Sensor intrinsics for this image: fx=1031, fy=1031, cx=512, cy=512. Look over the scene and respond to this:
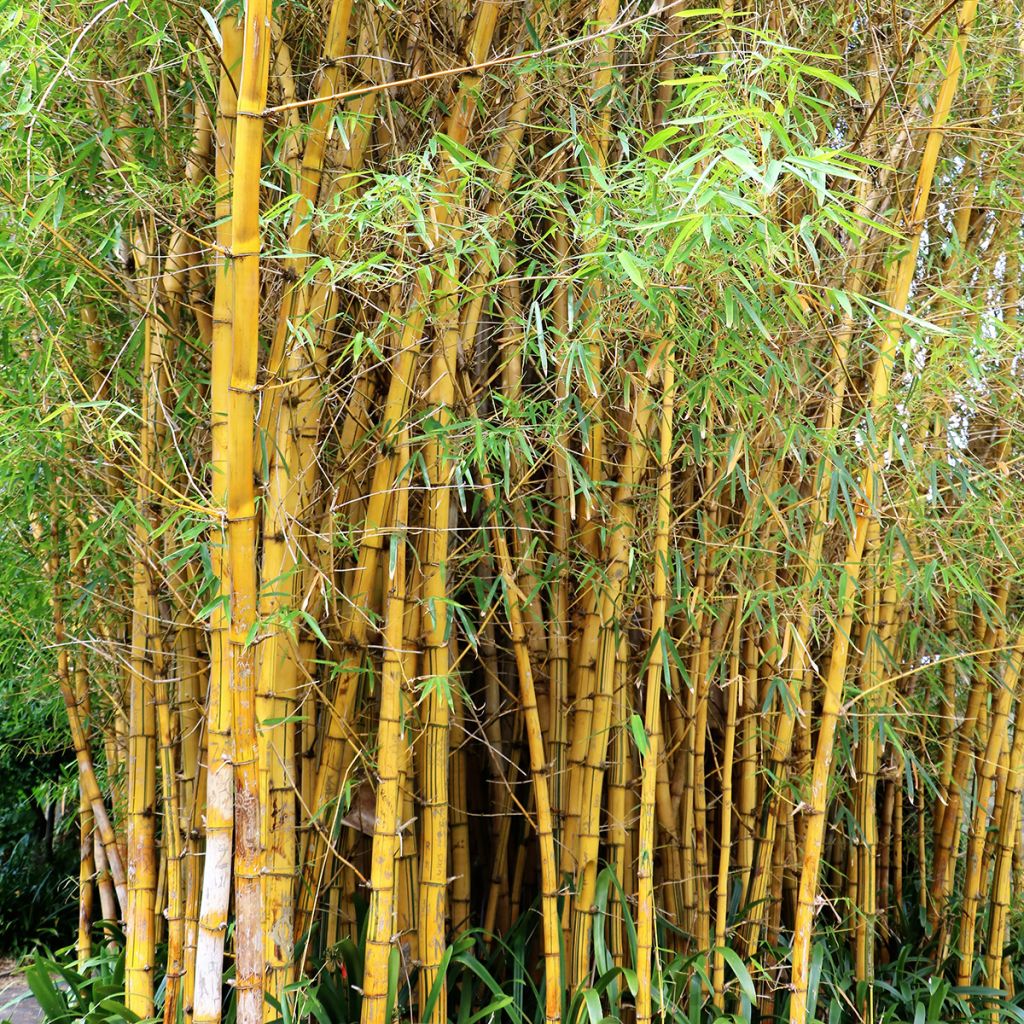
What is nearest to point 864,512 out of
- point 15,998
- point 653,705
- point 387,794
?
point 653,705

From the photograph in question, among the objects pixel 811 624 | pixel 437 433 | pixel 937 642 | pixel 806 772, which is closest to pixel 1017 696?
pixel 937 642

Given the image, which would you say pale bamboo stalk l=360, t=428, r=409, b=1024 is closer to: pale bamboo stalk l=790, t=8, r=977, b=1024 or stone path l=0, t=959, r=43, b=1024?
pale bamboo stalk l=790, t=8, r=977, b=1024

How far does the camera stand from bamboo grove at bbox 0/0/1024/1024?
178 centimetres

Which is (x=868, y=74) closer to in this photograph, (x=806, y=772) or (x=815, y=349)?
(x=815, y=349)

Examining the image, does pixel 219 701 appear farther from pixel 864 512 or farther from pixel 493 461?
pixel 864 512

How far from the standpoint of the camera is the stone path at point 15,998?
314cm

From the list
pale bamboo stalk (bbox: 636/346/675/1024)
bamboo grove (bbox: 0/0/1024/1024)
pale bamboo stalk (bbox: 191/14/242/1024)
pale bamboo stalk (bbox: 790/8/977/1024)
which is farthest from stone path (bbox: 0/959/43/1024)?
pale bamboo stalk (bbox: 790/8/977/1024)

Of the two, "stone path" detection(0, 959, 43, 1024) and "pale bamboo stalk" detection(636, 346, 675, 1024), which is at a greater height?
"pale bamboo stalk" detection(636, 346, 675, 1024)

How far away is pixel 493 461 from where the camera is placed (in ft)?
7.41

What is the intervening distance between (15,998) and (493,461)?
7.67 feet

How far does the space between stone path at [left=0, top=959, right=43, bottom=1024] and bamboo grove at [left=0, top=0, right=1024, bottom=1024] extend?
879mm

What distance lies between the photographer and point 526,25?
1.92 metres

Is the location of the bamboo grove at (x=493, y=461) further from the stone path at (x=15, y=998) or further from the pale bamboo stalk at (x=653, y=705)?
the stone path at (x=15, y=998)

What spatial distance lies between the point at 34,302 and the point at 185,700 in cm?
92
